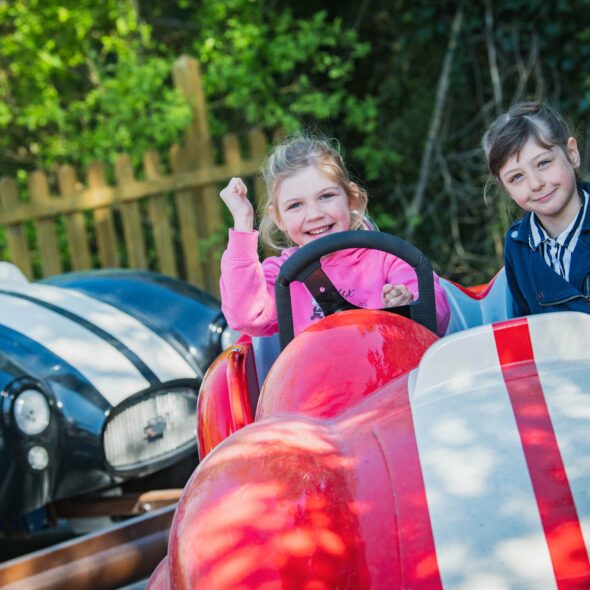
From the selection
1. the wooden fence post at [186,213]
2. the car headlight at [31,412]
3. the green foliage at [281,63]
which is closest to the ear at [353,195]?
the car headlight at [31,412]

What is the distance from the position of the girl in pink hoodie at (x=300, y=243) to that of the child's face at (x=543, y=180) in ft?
1.05

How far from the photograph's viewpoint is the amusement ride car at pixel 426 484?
1164 mm

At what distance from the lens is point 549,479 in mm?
1189

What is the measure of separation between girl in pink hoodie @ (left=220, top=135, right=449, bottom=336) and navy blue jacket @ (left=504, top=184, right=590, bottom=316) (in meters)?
0.21

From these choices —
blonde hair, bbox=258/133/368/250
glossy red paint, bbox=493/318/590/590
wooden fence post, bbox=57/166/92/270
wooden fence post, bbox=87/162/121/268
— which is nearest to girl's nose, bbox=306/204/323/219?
blonde hair, bbox=258/133/368/250

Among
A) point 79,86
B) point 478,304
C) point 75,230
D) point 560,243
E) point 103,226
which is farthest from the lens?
point 79,86

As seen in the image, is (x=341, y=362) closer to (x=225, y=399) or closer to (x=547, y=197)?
(x=225, y=399)

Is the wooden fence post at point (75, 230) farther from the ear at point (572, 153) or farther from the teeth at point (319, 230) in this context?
the ear at point (572, 153)

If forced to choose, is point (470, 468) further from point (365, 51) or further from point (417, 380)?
point (365, 51)

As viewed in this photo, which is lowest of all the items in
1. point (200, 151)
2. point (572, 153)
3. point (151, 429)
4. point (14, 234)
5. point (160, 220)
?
point (151, 429)

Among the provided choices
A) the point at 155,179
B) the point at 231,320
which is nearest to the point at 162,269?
the point at 155,179

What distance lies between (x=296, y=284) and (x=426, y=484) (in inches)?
52.8

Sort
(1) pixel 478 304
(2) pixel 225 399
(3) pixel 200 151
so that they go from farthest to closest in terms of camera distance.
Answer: (3) pixel 200 151 < (1) pixel 478 304 < (2) pixel 225 399

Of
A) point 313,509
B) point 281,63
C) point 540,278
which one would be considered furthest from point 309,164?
point 281,63
